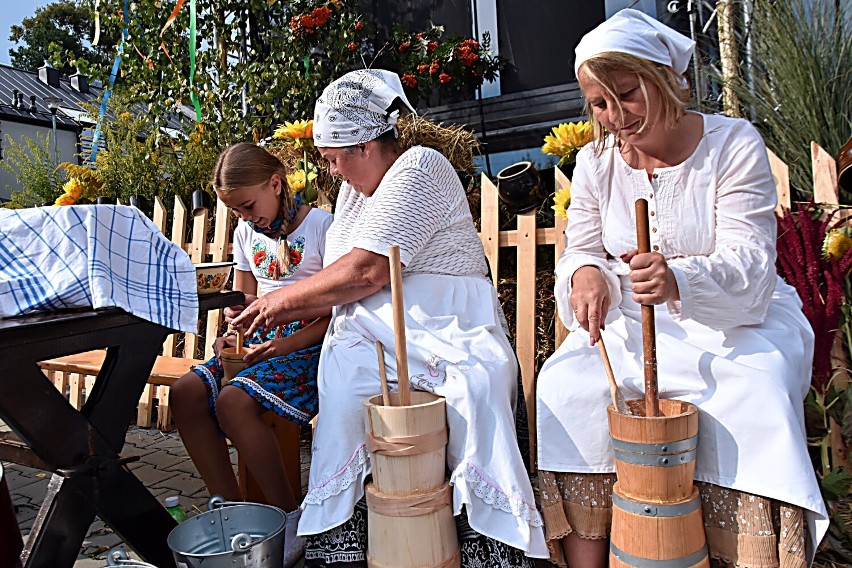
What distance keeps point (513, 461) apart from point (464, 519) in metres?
0.23

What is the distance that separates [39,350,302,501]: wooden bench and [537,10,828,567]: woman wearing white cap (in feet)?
3.97

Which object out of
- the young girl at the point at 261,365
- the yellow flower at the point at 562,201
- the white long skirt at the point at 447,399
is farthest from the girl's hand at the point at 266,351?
the yellow flower at the point at 562,201

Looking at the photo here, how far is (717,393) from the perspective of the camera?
66.1 inches

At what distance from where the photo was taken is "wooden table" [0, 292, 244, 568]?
5.63ft

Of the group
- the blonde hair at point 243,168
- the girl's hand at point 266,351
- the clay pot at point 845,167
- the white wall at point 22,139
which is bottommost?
the girl's hand at point 266,351

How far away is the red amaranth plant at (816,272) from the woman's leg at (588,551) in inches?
41.8

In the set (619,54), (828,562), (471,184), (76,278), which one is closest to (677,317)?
(619,54)

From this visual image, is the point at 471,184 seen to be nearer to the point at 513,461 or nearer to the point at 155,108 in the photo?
the point at 513,461

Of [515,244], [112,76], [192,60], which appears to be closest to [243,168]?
[515,244]

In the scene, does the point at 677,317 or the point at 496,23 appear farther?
the point at 496,23

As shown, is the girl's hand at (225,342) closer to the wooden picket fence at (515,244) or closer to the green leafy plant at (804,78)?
the wooden picket fence at (515,244)

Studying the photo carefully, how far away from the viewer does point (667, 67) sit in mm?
1805

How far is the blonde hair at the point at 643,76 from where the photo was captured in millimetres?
1747

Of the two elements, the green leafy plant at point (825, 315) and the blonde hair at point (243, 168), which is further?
the blonde hair at point (243, 168)
